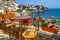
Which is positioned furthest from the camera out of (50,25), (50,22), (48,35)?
(50,22)

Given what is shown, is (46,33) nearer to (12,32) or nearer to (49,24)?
(49,24)

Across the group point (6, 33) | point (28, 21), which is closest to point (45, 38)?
point (28, 21)

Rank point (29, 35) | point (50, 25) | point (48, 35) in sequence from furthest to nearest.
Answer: point (50, 25)
point (48, 35)
point (29, 35)

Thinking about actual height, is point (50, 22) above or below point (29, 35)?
above

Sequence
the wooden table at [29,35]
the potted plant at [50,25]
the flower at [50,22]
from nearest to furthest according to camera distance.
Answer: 1. the wooden table at [29,35]
2. the potted plant at [50,25]
3. the flower at [50,22]

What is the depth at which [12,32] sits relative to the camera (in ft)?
21.5

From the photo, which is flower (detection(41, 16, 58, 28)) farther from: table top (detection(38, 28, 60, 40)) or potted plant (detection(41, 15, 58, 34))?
table top (detection(38, 28, 60, 40))

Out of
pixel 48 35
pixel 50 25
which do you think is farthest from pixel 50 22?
pixel 48 35

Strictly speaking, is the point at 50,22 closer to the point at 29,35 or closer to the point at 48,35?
the point at 48,35

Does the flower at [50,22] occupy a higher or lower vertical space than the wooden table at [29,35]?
higher

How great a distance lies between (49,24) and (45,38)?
0.45 m

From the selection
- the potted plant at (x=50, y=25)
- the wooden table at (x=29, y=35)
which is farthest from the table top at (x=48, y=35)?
the wooden table at (x=29, y=35)

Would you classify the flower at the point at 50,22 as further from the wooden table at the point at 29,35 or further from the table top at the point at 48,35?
the wooden table at the point at 29,35

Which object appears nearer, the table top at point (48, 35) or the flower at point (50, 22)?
the table top at point (48, 35)
